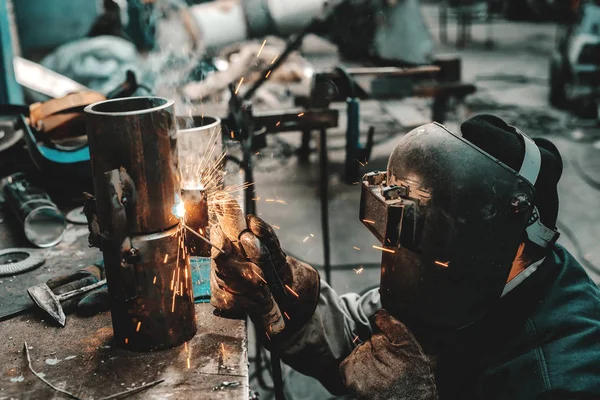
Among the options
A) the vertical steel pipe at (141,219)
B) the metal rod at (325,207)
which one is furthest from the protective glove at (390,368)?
the metal rod at (325,207)

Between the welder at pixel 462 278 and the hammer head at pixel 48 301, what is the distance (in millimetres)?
445

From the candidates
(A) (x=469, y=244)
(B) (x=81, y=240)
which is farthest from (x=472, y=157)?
(B) (x=81, y=240)

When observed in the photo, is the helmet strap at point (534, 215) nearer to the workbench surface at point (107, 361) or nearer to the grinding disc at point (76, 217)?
the workbench surface at point (107, 361)

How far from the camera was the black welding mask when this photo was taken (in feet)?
4.82

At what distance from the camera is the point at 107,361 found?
135 cm

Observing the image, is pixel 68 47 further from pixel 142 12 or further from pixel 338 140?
pixel 338 140

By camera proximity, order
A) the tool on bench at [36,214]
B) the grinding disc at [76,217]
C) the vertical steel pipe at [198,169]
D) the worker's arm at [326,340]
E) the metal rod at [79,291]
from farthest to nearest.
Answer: the grinding disc at [76,217] < the tool on bench at [36,214] < the worker's arm at [326,340] < the metal rod at [79,291] < the vertical steel pipe at [198,169]

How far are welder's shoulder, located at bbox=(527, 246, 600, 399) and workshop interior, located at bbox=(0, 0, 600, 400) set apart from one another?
208 millimetres

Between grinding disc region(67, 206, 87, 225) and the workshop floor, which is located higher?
grinding disc region(67, 206, 87, 225)

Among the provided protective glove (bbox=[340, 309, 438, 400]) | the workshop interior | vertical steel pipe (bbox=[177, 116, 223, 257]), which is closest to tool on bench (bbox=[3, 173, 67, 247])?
the workshop interior

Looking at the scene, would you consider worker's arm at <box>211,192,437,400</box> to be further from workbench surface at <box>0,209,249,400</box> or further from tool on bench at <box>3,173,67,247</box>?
tool on bench at <box>3,173,67,247</box>

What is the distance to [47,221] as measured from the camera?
2250 millimetres

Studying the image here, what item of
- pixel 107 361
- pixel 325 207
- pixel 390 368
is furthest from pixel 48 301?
pixel 325 207

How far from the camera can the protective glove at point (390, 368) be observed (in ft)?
5.01
